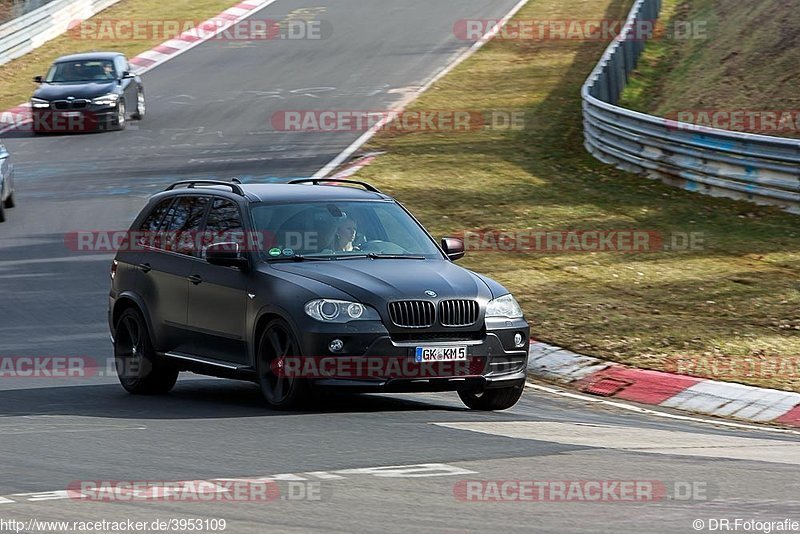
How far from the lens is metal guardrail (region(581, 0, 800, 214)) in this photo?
20266 millimetres

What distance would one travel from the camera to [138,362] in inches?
474

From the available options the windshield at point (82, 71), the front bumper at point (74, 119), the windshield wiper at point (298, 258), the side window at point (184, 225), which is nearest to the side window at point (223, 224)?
the side window at point (184, 225)

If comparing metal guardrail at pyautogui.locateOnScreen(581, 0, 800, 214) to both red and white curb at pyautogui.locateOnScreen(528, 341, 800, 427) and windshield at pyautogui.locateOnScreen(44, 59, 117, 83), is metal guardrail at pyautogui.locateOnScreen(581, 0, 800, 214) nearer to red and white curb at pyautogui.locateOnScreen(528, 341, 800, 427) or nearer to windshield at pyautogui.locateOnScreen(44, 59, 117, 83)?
red and white curb at pyautogui.locateOnScreen(528, 341, 800, 427)

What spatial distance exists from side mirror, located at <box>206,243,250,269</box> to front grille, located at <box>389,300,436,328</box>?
1298mm

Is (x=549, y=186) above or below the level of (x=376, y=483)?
below

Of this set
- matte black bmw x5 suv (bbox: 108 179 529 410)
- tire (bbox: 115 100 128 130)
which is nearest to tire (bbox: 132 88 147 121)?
tire (bbox: 115 100 128 130)

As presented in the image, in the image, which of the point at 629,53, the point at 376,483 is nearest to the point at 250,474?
the point at 376,483

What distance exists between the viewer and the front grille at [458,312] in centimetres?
1051

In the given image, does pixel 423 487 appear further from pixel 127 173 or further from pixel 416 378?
pixel 127 173

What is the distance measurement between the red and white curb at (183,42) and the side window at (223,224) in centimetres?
2235

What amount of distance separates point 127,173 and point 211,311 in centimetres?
1588

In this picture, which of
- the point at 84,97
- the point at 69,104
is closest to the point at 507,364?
the point at 84,97

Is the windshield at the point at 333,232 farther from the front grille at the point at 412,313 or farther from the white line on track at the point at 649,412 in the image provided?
the white line on track at the point at 649,412

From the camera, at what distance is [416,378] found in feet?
34.1
